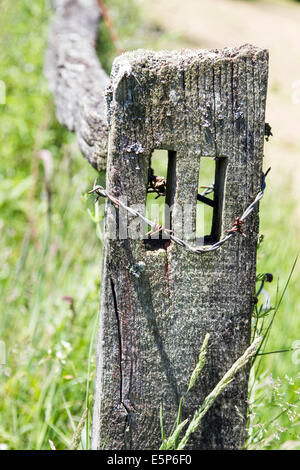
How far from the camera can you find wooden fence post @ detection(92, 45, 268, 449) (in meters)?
1.29

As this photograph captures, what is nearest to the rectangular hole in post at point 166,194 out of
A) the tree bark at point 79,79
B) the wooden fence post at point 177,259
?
the wooden fence post at point 177,259

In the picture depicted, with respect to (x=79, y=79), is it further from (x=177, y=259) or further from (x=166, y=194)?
(x=177, y=259)

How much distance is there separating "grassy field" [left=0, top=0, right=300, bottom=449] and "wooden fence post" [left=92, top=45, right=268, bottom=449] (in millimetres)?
124

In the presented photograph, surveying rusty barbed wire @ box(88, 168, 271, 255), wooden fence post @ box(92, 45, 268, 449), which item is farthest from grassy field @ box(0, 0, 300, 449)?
rusty barbed wire @ box(88, 168, 271, 255)

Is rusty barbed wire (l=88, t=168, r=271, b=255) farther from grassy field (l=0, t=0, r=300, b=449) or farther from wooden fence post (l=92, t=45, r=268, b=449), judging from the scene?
grassy field (l=0, t=0, r=300, b=449)

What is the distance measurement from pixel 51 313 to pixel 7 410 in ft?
1.78

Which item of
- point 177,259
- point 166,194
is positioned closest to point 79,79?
point 166,194

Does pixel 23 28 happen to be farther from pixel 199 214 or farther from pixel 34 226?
pixel 199 214

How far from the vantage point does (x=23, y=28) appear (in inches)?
189

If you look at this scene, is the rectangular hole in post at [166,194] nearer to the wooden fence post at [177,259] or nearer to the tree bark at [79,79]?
the wooden fence post at [177,259]

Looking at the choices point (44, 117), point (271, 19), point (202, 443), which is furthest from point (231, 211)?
point (271, 19)

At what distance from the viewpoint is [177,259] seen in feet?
4.54

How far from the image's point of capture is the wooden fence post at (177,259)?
1285 millimetres

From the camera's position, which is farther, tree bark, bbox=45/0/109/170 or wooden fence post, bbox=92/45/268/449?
tree bark, bbox=45/0/109/170
